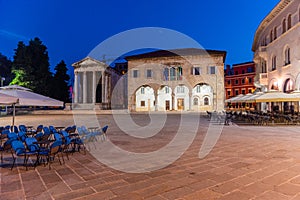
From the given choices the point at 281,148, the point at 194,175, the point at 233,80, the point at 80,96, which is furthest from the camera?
the point at 233,80

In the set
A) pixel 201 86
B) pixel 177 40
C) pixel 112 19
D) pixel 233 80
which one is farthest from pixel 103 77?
pixel 112 19

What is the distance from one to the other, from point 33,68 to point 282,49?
34691 millimetres

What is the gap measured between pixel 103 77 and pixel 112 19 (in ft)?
302

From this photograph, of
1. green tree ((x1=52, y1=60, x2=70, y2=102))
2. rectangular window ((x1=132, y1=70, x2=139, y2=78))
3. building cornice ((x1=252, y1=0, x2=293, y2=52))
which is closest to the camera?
building cornice ((x1=252, y1=0, x2=293, y2=52))

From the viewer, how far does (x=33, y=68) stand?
117 ft

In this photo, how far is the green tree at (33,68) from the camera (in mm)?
34625

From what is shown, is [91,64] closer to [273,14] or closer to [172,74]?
[172,74]

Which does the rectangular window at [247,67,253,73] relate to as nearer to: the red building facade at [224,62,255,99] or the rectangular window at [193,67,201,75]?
the red building facade at [224,62,255,99]

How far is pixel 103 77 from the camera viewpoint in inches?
1526

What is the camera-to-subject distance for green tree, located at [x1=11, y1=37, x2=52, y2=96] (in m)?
34.6

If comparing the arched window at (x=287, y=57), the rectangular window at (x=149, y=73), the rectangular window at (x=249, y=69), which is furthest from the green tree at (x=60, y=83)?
the rectangular window at (x=249, y=69)

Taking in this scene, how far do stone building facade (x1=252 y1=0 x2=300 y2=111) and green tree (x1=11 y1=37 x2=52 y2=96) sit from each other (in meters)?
32.4

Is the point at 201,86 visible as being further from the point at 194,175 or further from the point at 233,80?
the point at 194,175

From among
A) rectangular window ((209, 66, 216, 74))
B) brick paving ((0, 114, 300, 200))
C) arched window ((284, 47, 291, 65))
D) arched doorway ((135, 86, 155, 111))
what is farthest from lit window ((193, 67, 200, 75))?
brick paving ((0, 114, 300, 200))
